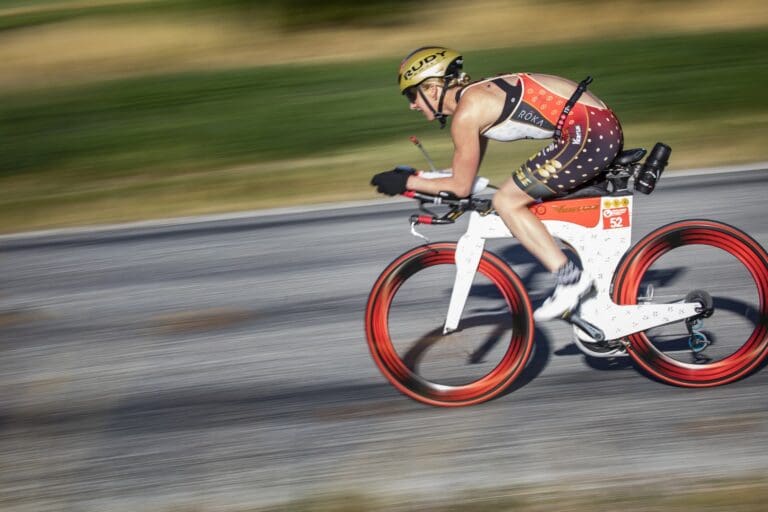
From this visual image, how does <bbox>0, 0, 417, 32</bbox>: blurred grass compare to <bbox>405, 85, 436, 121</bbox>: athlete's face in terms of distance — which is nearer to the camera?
<bbox>405, 85, 436, 121</bbox>: athlete's face

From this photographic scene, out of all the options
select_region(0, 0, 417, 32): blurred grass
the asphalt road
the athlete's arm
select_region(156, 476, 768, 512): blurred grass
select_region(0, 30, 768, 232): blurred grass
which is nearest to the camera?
select_region(156, 476, 768, 512): blurred grass

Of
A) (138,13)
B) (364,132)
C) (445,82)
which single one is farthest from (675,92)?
(138,13)

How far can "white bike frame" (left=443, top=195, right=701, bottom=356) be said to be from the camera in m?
5.25

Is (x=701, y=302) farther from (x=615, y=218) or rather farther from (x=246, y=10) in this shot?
(x=246, y=10)

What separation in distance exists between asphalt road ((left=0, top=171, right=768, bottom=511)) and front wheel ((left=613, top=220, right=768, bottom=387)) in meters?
0.13

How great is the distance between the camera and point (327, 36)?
2158 cm

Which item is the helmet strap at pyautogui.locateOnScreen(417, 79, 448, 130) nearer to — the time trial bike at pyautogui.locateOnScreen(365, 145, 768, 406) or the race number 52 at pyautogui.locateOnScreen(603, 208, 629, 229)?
the time trial bike at pyautogui.locateOnScreen(365, 145, 768, 406)

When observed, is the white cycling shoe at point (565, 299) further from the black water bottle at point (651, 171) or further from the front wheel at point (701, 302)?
the black water bottle at point (651, 171)

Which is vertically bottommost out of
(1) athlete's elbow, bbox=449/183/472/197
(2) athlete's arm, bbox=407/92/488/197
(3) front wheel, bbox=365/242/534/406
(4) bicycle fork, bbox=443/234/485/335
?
(3) front wheel, bbox=365/242/534/406

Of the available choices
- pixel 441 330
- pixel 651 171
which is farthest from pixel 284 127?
pixel 651 171

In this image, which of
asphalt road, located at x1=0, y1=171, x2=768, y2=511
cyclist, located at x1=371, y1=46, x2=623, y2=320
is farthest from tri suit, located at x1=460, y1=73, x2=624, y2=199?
asphalt road, located at x1=0, y1=171, x2=768, y2=511

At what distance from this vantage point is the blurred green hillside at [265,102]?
1134 centimetres

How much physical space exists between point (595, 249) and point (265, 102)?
1158cm

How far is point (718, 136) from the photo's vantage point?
11.5m
